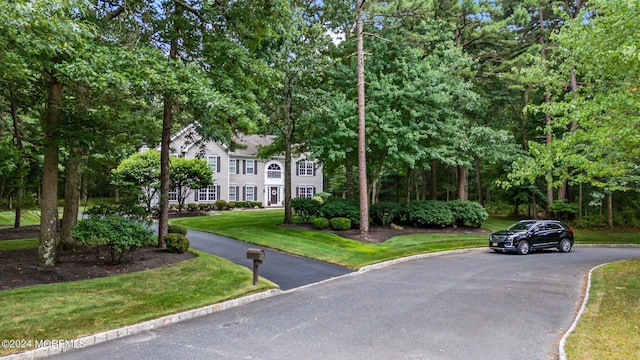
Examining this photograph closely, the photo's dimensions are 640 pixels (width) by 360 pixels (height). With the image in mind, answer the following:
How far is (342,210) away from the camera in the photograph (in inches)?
818

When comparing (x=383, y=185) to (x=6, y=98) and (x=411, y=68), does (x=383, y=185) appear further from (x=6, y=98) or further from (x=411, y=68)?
(x=6, y=98)

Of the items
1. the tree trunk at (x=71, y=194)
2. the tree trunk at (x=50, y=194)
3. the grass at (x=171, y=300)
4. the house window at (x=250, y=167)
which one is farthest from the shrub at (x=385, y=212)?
the house window at (x=250, y=167)

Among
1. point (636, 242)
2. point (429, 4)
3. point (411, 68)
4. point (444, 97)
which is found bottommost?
point (636, 242)

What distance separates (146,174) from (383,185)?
84.6 ft

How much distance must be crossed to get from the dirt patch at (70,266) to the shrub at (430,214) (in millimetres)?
13489

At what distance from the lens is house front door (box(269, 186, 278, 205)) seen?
146 feet

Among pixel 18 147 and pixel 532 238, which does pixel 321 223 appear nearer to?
pixel 532 238

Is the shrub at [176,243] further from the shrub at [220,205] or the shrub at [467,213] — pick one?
the shrub at [220,205]

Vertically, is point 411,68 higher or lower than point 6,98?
higher

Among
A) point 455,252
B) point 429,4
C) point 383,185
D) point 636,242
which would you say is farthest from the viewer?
point 383,185

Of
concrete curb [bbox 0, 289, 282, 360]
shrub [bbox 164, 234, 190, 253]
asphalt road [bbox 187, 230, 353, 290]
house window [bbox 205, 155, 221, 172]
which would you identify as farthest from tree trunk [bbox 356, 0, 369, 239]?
house window [bbox 205, 155, 221, 172]

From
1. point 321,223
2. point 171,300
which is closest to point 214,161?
point 321,223

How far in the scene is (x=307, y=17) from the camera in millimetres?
22250

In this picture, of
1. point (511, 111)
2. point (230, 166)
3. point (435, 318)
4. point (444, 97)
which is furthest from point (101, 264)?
point (511, 111)
